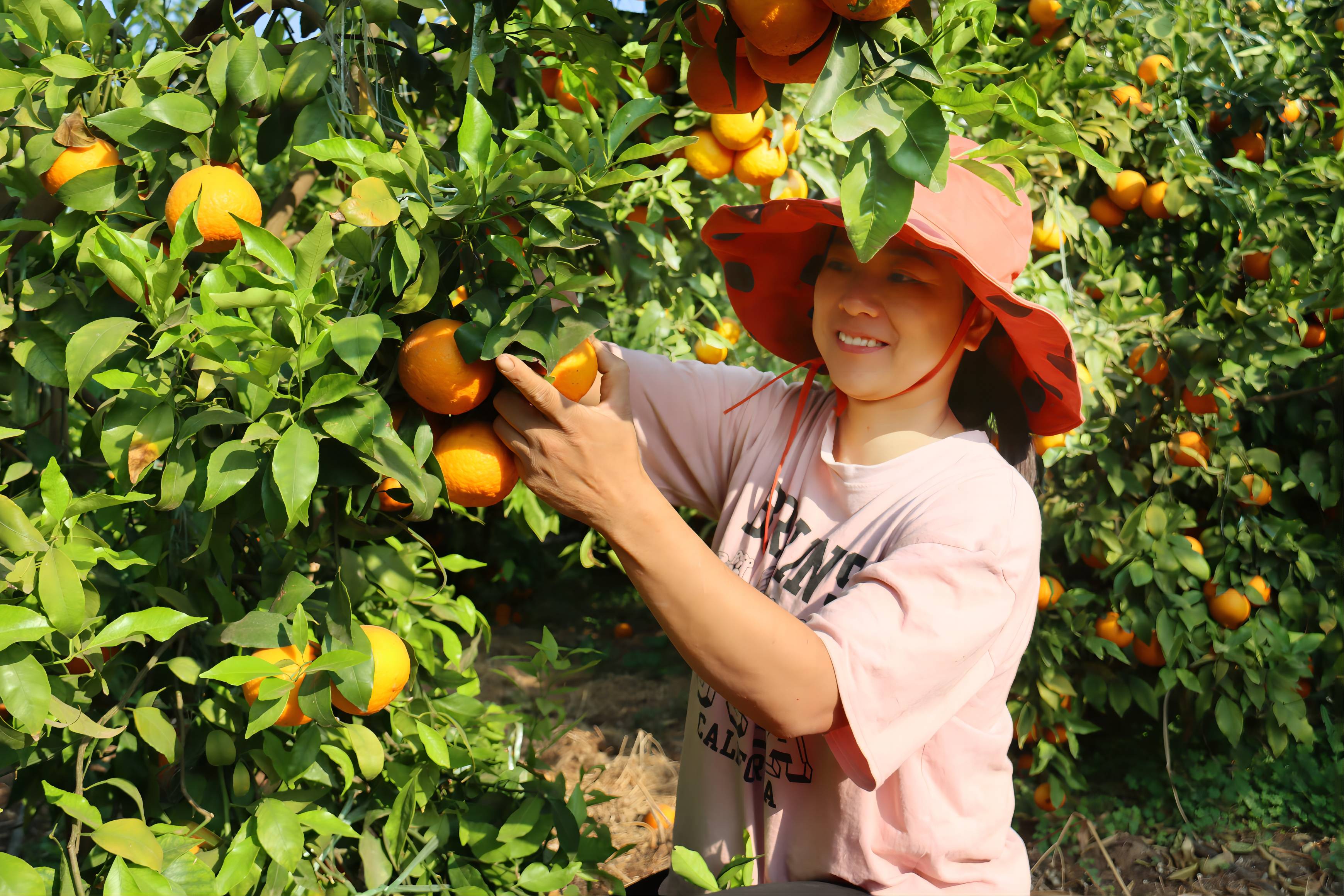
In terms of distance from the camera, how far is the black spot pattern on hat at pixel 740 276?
1.54 meters

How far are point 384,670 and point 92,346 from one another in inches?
17.8

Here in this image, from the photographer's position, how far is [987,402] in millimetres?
1510

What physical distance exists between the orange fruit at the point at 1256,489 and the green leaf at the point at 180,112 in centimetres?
259

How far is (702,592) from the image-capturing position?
1005 mm

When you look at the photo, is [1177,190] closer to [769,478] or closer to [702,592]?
[769,478]

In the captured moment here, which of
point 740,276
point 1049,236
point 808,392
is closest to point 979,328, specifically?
point 808,392

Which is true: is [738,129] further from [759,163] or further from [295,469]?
[295,469]

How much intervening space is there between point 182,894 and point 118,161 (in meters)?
0.80

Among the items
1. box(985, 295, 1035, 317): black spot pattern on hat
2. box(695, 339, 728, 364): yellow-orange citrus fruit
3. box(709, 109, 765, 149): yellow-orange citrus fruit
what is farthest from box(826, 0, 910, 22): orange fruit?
box(695, 339, 728, 364): yellow-orange citrus fruit

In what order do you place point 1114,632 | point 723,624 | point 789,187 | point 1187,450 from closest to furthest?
point 723,624 → point 789,187 → point 1187,450 → point 1114,632

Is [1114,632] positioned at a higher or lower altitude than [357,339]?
lower

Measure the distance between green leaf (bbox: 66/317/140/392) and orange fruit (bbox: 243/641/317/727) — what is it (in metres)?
0.32

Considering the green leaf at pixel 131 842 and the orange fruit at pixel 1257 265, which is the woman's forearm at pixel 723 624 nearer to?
the green leaf at pixel 131 842

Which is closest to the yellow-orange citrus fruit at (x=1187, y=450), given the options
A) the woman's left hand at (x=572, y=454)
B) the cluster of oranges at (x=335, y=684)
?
the woman's left hand at (x=572, y=454)
